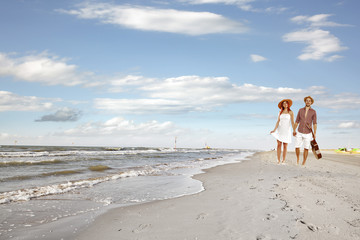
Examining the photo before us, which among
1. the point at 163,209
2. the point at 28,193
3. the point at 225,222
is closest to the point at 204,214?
the point at 225,222

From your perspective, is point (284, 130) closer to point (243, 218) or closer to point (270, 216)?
point (270, 216)

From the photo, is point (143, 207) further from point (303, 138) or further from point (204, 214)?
point (303, 138)

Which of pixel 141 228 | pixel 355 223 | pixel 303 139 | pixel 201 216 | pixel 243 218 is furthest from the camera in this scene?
A: pixel 303 139

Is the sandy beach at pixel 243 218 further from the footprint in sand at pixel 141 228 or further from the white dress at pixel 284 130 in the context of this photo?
the white dress at pixel 284 130

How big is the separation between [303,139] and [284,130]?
2.67ft

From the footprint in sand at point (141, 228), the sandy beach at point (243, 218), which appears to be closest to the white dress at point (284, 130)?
the sandy beach at point (243, 218)

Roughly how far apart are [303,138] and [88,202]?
8345mm

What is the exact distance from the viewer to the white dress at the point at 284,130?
10836 millimetres

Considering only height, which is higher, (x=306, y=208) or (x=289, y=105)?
(x=289, y=105)

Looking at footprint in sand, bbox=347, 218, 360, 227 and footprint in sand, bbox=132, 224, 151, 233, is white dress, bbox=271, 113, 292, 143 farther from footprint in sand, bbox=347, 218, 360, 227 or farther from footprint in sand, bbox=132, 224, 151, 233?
footprint in sand, bbox=132, 224, 151, 233

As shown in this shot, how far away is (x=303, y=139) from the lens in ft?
34.4

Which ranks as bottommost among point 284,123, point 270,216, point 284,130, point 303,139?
point 270,216

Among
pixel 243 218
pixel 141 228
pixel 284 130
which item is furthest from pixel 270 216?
pixel 284 130

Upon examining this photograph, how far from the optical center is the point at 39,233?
400 centimetres
